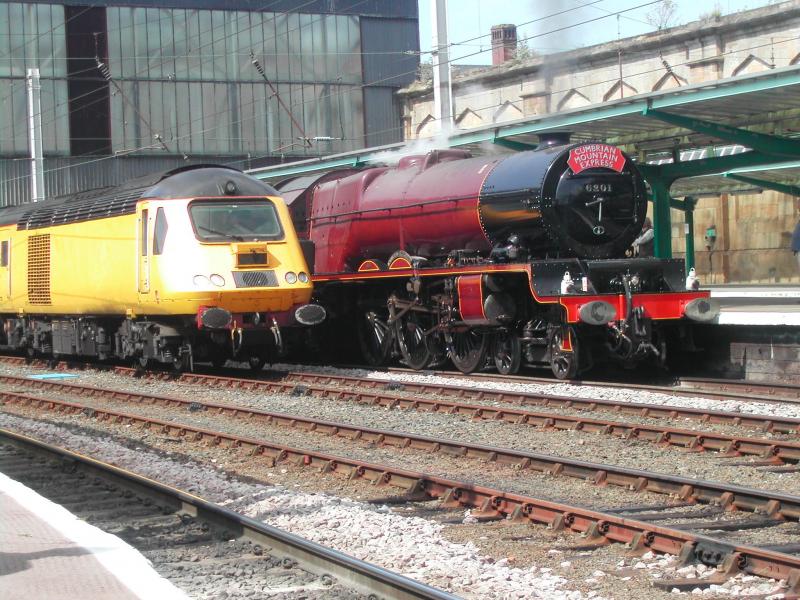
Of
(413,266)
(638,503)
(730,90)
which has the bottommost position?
(638,503)

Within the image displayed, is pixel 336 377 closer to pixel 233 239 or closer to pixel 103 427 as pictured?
pixel 233 239

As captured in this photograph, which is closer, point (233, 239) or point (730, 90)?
point (730, 90)

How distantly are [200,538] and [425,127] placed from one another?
3683 cm

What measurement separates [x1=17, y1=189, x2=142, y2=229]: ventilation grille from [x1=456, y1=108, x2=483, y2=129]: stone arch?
22445 millimetres

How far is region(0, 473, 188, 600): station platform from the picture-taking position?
547 cm

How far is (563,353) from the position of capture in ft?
50.3

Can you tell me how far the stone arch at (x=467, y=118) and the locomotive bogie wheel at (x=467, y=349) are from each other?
2462cm

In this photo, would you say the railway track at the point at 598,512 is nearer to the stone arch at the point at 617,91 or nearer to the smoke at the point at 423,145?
the smoke at the point at 423,145

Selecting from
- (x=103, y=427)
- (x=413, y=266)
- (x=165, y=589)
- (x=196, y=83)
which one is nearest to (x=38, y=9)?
(x=196, y=83)

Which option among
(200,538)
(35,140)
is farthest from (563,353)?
(35,140)

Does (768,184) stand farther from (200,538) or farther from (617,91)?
(200,538)

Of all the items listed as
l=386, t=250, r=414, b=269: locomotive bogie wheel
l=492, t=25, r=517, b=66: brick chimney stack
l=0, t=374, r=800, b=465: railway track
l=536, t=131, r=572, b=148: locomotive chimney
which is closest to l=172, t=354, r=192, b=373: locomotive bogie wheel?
l=0, t=374, r=800, b=465: railway track

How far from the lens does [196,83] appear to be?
48.5 meters

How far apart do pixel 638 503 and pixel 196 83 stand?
43.3m
